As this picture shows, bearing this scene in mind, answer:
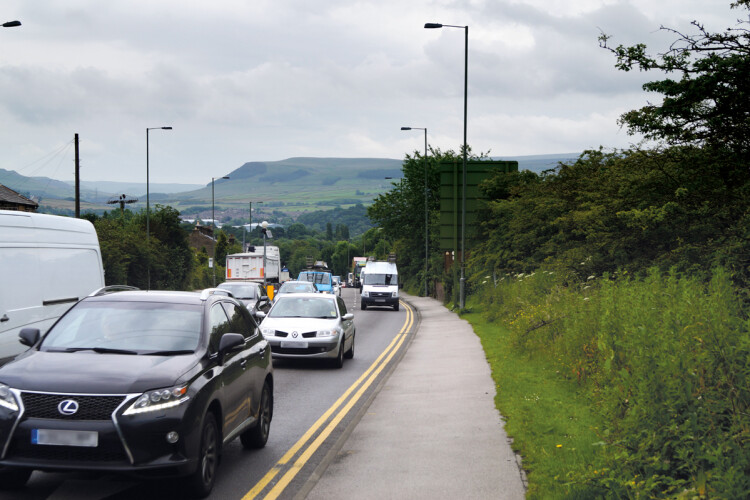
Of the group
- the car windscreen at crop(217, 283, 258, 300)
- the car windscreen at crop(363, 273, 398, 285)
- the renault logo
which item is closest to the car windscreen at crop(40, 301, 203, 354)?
the renault logo

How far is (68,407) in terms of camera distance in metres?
6.10

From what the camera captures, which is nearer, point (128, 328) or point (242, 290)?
point (128, 328)

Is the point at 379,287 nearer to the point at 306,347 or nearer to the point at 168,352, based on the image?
the point at 306,347

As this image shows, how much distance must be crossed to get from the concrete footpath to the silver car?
1.88m

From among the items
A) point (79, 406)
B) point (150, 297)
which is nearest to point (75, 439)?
point (79, 406)

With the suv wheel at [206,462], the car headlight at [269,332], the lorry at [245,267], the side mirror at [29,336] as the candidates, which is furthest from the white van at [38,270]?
the lorry at [245,267]

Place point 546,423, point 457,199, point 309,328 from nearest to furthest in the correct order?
1. point 546,423
2. point 309,328
3. point 457,199

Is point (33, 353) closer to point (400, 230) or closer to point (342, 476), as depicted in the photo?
point (342, 476)

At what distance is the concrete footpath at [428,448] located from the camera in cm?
712

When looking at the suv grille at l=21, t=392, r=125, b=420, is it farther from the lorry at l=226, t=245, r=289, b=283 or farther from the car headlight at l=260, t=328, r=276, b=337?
the lorry at l=226, t=245, r=289, b=283

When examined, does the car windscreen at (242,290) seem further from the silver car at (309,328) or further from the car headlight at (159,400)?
the car headlight at (159,400)

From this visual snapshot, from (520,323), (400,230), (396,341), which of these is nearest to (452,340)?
(396,341)

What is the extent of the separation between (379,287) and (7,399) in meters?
36.3

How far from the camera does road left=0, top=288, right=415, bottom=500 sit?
6.91m
